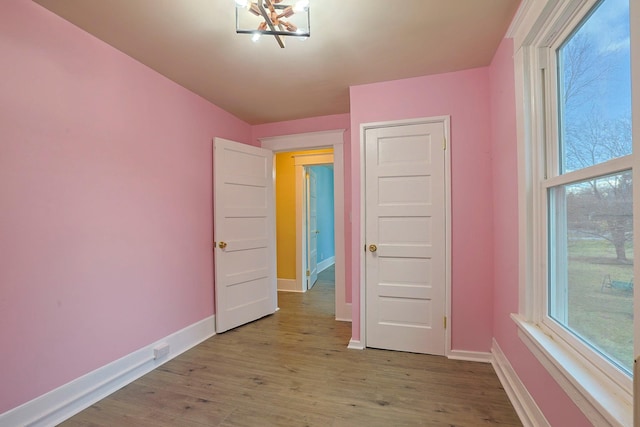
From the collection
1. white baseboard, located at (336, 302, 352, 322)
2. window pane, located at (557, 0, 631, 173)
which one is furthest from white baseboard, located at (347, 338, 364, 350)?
window pane, located at (557, 0, 631, 173)

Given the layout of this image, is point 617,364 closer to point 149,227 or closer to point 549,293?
point 549,293

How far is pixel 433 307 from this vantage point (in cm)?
239

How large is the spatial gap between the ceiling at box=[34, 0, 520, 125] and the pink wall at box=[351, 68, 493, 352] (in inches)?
6.3

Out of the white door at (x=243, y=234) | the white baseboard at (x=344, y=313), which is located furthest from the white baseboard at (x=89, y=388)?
the white baseboard at (x=344, y=313)

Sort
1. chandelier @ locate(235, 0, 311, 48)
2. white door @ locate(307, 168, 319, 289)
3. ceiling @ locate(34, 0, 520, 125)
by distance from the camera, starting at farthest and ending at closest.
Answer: white door @ locate(307, 168, 319, 289)
ceiling @ locate(34, 0, 520, 125)
chandelier @ locate(235, 0, 311, 48)

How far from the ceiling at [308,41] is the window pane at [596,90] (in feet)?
1.98

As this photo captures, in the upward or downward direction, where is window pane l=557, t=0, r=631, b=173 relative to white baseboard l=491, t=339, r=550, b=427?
upward

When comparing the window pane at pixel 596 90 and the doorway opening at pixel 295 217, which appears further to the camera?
the doorway opening at pixel 295 217

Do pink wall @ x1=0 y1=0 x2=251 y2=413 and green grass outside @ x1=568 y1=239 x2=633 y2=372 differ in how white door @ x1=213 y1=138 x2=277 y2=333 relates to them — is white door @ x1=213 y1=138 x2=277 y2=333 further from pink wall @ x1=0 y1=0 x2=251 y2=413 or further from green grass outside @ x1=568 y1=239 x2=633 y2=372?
green grass outside @ x1=568 y1=239 x2=633 y2=372

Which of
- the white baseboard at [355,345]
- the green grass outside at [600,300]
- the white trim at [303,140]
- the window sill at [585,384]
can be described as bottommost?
the white baseboard at [355,345]

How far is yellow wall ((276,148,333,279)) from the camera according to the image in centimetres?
462

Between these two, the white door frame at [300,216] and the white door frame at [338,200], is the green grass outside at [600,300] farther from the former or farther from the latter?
the white door frame at [300,216]

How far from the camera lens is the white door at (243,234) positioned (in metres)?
2.93

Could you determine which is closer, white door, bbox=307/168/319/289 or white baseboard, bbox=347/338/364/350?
white baseboard, bbox=347/338/364/350
